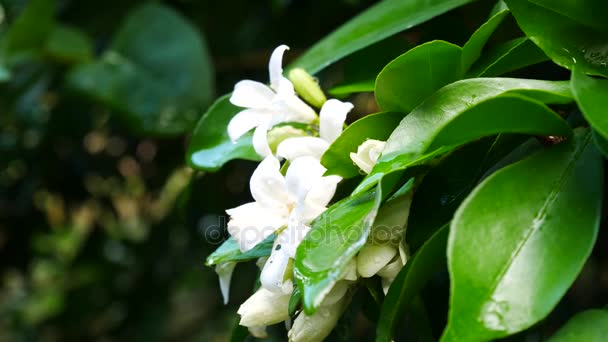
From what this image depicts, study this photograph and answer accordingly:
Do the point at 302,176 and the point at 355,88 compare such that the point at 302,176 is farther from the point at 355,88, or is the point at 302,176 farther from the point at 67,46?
the point at 67,46

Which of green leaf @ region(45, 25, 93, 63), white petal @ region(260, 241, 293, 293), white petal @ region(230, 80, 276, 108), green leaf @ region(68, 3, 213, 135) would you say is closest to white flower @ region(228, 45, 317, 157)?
white petal @ region(230, 80, 276, 108)

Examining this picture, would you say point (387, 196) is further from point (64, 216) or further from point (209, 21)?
point (64, 216)

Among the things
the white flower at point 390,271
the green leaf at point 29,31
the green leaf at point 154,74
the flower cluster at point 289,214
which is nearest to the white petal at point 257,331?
the flower cluster at point 289,214

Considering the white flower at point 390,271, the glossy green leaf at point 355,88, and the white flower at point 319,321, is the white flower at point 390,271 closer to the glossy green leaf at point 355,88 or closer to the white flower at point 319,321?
the white flower at point 319,321

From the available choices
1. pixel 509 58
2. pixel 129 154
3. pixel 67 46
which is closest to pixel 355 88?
pixel 509 58

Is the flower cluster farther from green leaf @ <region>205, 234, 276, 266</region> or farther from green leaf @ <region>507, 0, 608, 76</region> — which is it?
green leaf @ <region>507, 0, 608, 76</region>

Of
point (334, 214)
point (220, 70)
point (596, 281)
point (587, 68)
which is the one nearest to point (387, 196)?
point (334, 214)
